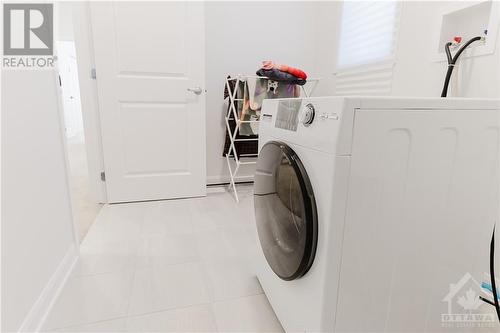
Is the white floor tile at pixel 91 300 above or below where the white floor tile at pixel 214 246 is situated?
below

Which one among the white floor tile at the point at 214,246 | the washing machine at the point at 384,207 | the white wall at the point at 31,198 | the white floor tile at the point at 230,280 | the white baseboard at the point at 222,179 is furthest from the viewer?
the white baseboard at the point at 222,179

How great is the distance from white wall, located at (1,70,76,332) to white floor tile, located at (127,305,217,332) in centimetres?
36

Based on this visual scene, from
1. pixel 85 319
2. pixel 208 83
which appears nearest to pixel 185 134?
pixel 208 83

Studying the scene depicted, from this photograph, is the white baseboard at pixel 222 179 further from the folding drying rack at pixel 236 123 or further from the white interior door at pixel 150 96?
the white interior door at pixel 150 96

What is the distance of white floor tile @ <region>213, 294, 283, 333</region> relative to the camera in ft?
3.53

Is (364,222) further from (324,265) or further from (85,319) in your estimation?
(85,319)

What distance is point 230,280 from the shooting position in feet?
4.44

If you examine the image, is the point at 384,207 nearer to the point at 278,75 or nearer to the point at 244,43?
the point at 278,75

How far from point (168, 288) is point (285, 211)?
716 millimetres

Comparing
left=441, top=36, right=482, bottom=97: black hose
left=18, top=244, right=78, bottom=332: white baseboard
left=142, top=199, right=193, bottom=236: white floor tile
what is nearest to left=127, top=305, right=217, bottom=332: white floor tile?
left=18, top=244, right=78, bottom=332: white baseboard

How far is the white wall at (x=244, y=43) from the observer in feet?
8.05

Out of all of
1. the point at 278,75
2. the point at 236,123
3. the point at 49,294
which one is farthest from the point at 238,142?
the point at 49,294

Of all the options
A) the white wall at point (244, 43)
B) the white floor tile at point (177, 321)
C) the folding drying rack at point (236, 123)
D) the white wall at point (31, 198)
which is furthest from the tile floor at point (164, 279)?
the white wall at point (244, 43)

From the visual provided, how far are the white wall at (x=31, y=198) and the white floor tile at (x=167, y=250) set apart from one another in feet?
1.19
